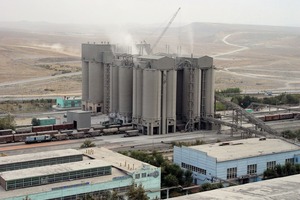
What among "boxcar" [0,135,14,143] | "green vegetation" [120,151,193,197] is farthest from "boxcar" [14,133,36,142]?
"green vegetation" [120,151,193,197]

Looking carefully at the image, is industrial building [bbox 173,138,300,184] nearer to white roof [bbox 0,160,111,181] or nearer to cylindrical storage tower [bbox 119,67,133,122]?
white roof [bbox 0,160,111,181]

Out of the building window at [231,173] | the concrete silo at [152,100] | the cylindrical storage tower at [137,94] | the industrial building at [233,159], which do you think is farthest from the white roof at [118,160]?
the cylindrical storage tower at [137,94]

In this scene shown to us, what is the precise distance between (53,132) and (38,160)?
21036mm

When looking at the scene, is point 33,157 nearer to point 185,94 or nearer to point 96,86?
point 185,94

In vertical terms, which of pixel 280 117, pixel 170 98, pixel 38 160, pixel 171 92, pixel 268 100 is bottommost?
pixel 280 117

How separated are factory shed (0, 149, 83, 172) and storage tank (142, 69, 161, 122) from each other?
21.0 m

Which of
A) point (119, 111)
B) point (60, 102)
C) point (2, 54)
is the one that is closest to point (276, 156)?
point (119, 111)

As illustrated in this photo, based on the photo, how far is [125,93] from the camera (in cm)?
6638

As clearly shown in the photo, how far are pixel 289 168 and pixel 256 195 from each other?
10.7 meters

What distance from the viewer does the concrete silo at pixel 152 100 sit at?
61438mm

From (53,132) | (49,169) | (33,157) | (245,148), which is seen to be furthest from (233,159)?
(53,132)

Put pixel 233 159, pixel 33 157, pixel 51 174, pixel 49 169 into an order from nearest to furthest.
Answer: pixel 51 174
pixel 49 169
pixel 33 157
pixel 233 159

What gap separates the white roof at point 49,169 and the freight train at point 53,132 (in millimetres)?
19533

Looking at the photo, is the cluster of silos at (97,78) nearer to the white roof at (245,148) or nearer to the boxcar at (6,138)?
the boxcar at (6,138)
